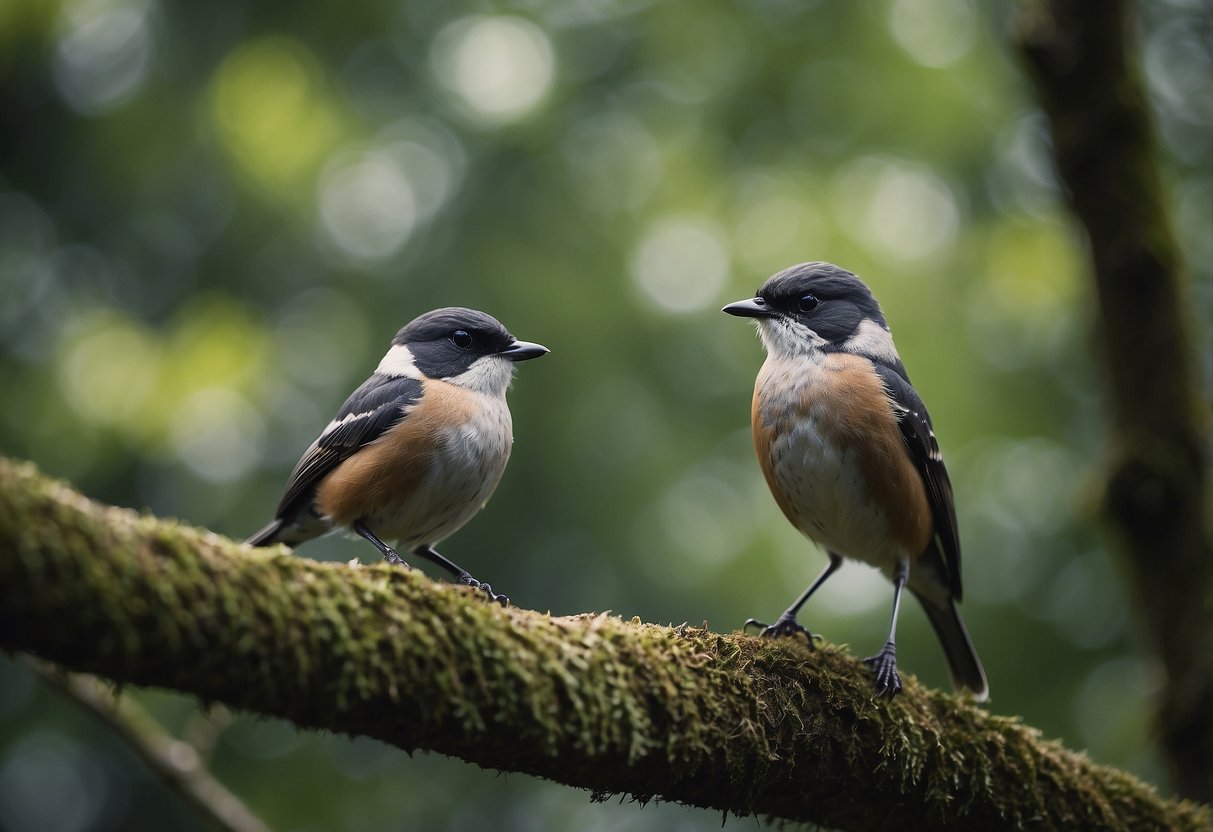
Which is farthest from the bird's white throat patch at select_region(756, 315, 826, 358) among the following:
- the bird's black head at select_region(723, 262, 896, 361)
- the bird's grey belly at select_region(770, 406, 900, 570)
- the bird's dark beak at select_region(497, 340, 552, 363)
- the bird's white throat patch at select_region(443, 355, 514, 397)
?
the bird's white throat patch at select_region(443, 355, 514, 397)

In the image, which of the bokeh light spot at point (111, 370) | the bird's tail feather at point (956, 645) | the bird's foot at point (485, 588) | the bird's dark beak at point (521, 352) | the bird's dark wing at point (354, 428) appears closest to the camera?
the bird's foot at point (485, 588)

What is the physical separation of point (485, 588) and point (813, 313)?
7.93ft

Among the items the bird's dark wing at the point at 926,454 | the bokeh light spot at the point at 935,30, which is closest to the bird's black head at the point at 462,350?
the bird's dark wing at the point at 926,454

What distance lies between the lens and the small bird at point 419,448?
15.5ft

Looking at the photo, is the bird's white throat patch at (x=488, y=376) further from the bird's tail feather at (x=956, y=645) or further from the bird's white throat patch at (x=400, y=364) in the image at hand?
the bird's tail feather at (x=956, y=645)

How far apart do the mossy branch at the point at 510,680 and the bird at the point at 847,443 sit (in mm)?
708

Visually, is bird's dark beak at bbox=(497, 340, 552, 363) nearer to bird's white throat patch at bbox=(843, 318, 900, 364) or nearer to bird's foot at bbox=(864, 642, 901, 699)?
bird's white throat patch at bbox=(843, 318, 900, 364)

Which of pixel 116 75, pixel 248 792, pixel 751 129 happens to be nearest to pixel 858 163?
pixel 751 129

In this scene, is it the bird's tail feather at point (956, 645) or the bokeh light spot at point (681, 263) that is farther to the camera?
the bokeh light spot at point (681, 263)

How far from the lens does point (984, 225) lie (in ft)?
30.2

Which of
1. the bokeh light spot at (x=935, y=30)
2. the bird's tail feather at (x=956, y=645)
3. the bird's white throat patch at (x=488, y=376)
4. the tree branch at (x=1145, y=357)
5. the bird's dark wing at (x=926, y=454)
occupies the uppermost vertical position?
the bokeh light spot at (x=935, y=30)

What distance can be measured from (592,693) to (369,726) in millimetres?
601

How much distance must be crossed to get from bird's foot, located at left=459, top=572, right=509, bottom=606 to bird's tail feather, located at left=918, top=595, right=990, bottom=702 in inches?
98.3

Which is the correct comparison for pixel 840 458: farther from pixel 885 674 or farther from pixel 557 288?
pixel 557 288
